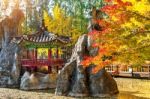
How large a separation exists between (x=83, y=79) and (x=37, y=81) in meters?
6.17

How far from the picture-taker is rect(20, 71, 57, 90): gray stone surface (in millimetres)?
29906

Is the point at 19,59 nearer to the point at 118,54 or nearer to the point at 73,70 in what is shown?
the point at 73,70

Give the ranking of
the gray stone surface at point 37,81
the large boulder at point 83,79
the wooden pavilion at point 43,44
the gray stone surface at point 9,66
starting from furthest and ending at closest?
the gray stone surface at point 9,66, the wooden pavilion at point 43,44, the gray stone surface at point 37,81, the large boulder at point 83,79

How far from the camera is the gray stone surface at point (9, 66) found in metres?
31.8

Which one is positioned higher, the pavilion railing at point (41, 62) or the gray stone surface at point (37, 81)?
the pavilion railing at point (41, 62)

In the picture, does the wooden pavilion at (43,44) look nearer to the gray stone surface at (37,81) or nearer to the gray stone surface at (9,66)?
the gray stone surface at (37,81)

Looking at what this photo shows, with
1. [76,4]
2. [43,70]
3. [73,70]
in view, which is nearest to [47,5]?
[76,4]

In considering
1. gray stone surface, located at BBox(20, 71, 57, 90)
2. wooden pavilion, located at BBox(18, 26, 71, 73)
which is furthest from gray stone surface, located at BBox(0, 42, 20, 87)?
gray stone surface, located at BBox(20, 71, 57, 90)

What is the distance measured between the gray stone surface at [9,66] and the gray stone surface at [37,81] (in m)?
1.34

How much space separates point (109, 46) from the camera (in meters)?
15.1

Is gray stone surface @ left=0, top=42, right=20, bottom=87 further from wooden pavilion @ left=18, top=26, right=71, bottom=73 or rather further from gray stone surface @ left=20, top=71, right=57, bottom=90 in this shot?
gray stone surface @ left=20, top=71, right=57, bottom=90

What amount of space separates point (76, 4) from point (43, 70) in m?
20.4

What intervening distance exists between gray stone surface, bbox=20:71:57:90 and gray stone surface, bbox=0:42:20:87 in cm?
134

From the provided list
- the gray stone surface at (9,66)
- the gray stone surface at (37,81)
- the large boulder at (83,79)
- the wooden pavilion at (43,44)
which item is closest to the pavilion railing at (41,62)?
the wooden pavilion at (43,44)
